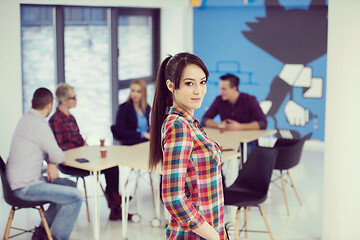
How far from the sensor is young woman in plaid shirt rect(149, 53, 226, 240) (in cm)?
204

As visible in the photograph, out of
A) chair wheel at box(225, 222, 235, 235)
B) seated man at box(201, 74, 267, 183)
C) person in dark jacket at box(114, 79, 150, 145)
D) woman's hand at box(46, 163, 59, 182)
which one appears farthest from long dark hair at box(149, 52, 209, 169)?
seated man at box(201, 74, 267, 183)

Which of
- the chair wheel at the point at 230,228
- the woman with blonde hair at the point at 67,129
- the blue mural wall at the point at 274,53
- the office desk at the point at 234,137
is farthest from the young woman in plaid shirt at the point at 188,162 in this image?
the blue mural wall at the point at 274,53

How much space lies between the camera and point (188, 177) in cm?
213

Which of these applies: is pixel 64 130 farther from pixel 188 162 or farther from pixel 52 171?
pixel 188 162

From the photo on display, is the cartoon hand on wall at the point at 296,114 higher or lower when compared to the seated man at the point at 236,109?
lower

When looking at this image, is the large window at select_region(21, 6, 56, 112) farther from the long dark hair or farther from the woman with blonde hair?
the long dark hair

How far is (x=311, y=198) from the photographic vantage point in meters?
6.47

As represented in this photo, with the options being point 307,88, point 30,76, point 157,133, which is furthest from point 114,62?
point 157,133

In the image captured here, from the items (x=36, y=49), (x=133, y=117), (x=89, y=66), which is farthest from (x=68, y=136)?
(x=89, y=66)

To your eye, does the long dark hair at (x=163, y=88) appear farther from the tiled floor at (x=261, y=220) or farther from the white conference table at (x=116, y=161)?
the tiled floor at (x=261, y=220)

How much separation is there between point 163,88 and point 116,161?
9.26 ft

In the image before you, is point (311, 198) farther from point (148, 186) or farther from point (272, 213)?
point (148, 186)

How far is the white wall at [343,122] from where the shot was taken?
175 inches

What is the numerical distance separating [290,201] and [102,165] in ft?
8.06
